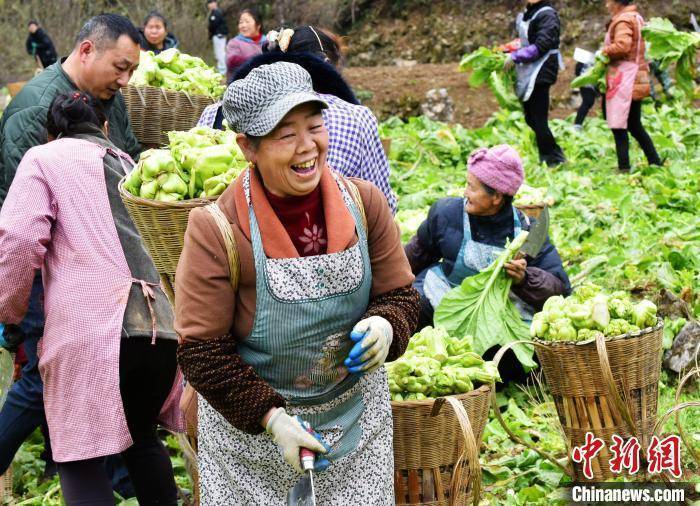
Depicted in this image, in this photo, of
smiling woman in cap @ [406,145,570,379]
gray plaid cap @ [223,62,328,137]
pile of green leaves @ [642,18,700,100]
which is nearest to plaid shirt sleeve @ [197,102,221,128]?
gray plaid cap @ [223,62,328,137]

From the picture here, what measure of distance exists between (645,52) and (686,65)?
0.93m

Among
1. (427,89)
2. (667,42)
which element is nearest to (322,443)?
(667,42)

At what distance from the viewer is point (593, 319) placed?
12.0 ft

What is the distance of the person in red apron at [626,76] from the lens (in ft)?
26.9

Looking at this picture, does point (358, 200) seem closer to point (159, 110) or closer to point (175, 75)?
point (159, 110)

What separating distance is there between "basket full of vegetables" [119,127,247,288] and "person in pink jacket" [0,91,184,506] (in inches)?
8.5

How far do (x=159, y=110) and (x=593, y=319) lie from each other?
7.03 feet

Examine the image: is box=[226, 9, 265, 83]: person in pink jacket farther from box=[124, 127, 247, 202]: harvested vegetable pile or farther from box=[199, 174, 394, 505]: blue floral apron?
box=[199, 174, 394, 505]: blue floral apron

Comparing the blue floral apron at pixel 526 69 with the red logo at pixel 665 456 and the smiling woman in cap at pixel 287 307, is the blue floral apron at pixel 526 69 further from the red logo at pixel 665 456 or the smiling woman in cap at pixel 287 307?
the smiling woman in cap at pixel 287 307

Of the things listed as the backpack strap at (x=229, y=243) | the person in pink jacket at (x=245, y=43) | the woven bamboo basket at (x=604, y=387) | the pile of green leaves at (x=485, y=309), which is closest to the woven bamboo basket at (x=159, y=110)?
the pile of green leaves at (x=485, y=309)

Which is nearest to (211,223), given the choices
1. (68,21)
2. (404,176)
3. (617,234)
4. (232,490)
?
(232,490)

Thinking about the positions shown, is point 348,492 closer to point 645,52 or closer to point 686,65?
point 645,52

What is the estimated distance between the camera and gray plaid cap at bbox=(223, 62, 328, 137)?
2291mm

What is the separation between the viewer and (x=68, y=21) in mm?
19500
